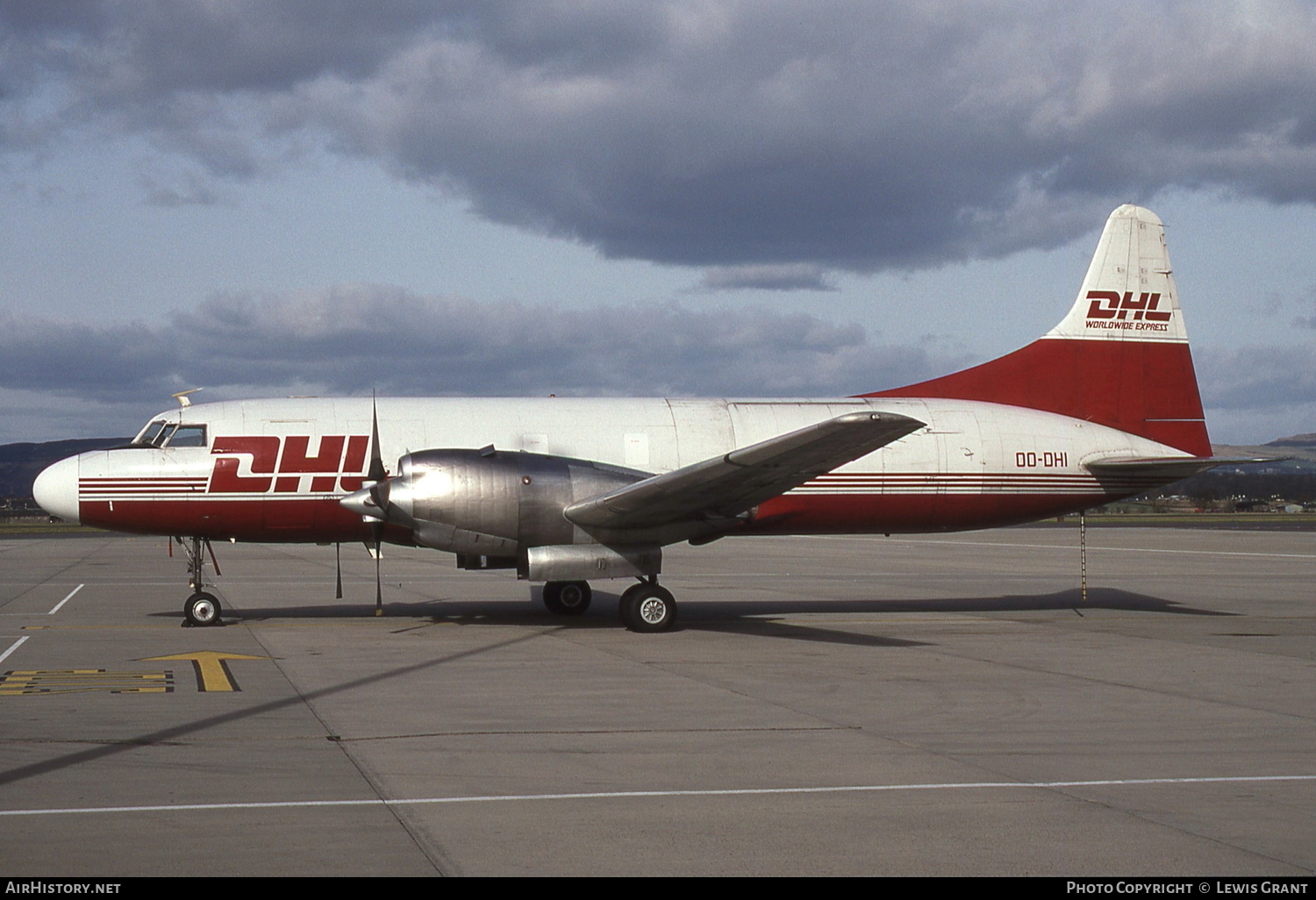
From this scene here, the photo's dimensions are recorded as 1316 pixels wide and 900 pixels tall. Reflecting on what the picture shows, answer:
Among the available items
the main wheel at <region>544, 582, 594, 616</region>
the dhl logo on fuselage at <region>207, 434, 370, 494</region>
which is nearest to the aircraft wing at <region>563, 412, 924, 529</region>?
the main wheel at <region>544, 582, 594, 616</region>

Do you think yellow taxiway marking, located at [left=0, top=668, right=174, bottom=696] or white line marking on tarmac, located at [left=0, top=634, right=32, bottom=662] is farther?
white line marking on tarmac, located at [left=0, top=634, right=32, bottom=662]

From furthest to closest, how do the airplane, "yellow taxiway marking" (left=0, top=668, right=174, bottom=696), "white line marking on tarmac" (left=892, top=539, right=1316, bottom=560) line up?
"white line marking on tarmac" (left=892, top=539, right=1316, bottom=560), the airplane, "yellow taxiway marking" (left=0, top=668, right=174, bottom=696)

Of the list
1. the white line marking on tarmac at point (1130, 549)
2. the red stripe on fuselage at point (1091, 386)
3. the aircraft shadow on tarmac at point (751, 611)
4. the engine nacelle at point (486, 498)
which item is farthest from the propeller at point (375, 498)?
the white line marking on tarmac at point (1130, 549)

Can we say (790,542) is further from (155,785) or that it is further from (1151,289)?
(155,785)

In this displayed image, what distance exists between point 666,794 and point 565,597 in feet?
42.1

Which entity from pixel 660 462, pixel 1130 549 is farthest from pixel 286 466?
pixel 1130 549

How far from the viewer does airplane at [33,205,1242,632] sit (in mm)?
17344

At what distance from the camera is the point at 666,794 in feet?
26.5

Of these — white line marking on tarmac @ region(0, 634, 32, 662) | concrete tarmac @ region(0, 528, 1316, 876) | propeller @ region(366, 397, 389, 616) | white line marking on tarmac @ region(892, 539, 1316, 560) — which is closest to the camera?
concrete tarmac @ region(0, 528, 1316, 876)

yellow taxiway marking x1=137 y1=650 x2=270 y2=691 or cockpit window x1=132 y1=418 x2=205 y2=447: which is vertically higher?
cockpit window x1=132 y1=418 x2=205 y2=447

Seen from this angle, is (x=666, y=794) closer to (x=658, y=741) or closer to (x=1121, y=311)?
(x=658, y=741)

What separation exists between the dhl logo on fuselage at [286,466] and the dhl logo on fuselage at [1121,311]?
13.8 metres

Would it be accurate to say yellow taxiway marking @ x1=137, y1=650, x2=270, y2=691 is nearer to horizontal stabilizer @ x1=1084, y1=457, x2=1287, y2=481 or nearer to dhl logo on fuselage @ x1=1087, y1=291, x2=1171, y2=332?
horizontal stabilizer @ x1=1084, y1=457, x2=1287, y2=481
